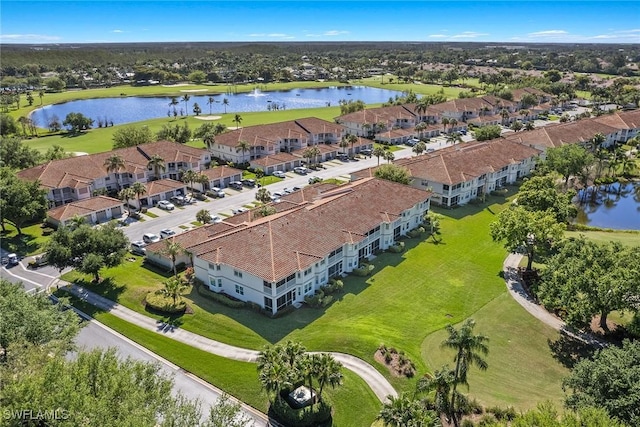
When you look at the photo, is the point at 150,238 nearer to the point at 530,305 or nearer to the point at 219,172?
the point at 219,172

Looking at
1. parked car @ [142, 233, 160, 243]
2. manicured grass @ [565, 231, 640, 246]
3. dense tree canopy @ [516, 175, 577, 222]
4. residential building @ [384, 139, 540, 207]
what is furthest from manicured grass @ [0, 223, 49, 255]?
manicured grass @ [565, 231, 640, 246]

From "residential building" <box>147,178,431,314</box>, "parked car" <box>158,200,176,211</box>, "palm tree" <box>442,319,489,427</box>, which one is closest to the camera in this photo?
"palm tree" <box>442,319,489,427</box>

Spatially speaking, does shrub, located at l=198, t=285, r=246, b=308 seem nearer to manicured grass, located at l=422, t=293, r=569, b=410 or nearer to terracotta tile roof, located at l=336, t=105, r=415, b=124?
manicured grass, located at l=422, t=293, r=569, b=410

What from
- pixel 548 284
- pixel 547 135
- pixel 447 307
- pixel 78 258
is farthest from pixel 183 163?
pixel 547 135

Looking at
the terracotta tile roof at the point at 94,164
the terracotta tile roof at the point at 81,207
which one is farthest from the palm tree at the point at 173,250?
the terracotta tile roof at the point at 94,164

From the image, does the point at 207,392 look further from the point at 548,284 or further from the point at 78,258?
the point at 548,284

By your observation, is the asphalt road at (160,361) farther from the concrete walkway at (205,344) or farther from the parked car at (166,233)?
the parked car at (166,233)
